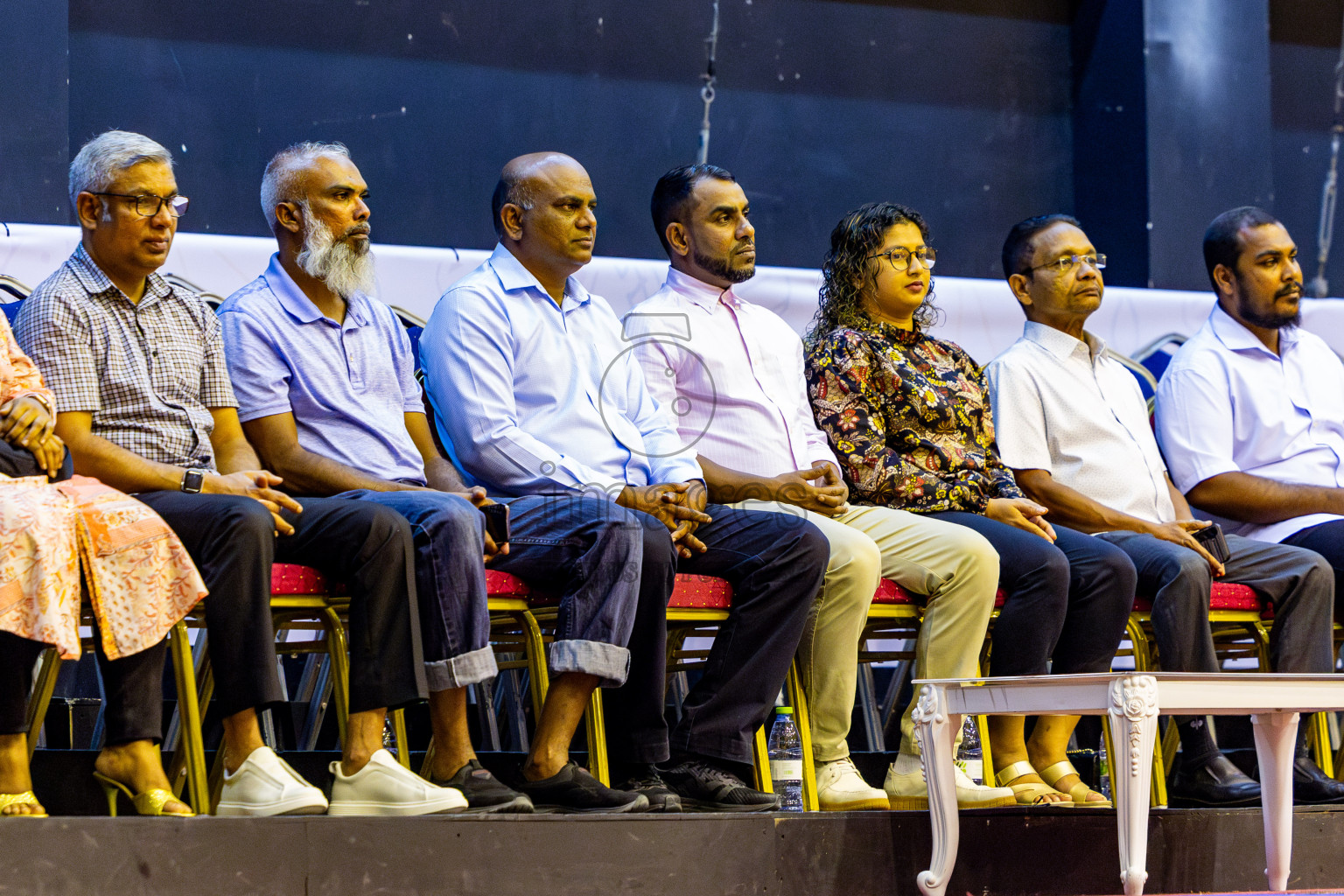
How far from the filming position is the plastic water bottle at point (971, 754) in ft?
11.1

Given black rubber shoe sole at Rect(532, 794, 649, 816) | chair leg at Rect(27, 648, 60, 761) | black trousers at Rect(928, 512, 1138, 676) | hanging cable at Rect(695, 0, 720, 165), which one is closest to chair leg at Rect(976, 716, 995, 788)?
black trousers at Rect(928, 512, 1138, 676)

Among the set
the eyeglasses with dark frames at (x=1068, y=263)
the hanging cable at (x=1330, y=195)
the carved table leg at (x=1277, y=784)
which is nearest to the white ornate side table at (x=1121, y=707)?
the carved table leg at (x=1277, y=784)

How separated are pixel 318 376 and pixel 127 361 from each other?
0.39 metres

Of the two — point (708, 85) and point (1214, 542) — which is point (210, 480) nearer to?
point (1214, 542)

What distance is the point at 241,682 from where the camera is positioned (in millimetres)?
2561

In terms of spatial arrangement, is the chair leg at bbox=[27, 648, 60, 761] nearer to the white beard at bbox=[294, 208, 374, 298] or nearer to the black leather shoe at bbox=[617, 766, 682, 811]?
the white beard at bbox=[294, 208, 374, 298]

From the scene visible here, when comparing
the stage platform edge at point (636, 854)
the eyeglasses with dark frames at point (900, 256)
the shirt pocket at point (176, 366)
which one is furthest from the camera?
the eyeglasses with dark frames at point (900, 256)

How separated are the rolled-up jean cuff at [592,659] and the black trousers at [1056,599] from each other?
98 cm

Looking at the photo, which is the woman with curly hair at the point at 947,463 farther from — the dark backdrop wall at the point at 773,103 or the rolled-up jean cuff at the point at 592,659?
the dark backdrop wall at the point at 773,103

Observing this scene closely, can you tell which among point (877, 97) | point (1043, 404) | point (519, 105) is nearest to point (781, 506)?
point (1043, 404)

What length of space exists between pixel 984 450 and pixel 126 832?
226cm

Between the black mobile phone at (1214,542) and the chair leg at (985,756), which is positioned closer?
the chair leg at (985,756)

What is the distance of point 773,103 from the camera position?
17.9 ft

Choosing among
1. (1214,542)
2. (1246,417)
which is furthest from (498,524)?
(1246,417)
